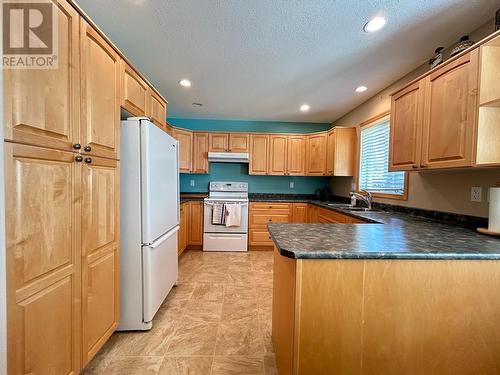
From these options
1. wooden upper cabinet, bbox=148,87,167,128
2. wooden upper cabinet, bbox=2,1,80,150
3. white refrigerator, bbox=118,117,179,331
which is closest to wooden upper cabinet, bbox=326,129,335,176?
wooden upper cabinet, bbox=148,87,167,128

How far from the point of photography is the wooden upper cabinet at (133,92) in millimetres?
1537

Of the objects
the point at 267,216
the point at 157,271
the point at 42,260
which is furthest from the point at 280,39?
the point at 267,216

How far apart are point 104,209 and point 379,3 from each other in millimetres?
2243

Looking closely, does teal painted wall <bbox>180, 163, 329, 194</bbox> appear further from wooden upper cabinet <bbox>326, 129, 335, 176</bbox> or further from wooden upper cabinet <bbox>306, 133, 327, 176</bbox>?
wooden upper cabinet <bbox>326, 129, 335, 176</bbox>

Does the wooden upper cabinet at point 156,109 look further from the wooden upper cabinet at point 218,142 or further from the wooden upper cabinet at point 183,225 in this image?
the wooden upper cabinet at point 218,142

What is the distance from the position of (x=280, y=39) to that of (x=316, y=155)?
8.22 ft

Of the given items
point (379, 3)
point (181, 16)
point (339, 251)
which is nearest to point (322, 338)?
point (339, 251)

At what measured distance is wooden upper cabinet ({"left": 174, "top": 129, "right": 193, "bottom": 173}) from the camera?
152 inches

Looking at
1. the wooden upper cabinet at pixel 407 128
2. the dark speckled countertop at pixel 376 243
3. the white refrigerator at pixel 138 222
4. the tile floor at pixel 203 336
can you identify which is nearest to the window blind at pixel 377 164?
the wooden upper cabinet at pixel 407 128

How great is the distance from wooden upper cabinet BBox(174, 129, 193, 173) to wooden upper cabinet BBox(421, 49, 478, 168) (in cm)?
341

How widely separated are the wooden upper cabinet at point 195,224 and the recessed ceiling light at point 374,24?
3192 mm

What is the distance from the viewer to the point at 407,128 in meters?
1.90

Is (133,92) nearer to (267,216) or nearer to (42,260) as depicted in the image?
(42,260)

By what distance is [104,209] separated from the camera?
1.35 meters
